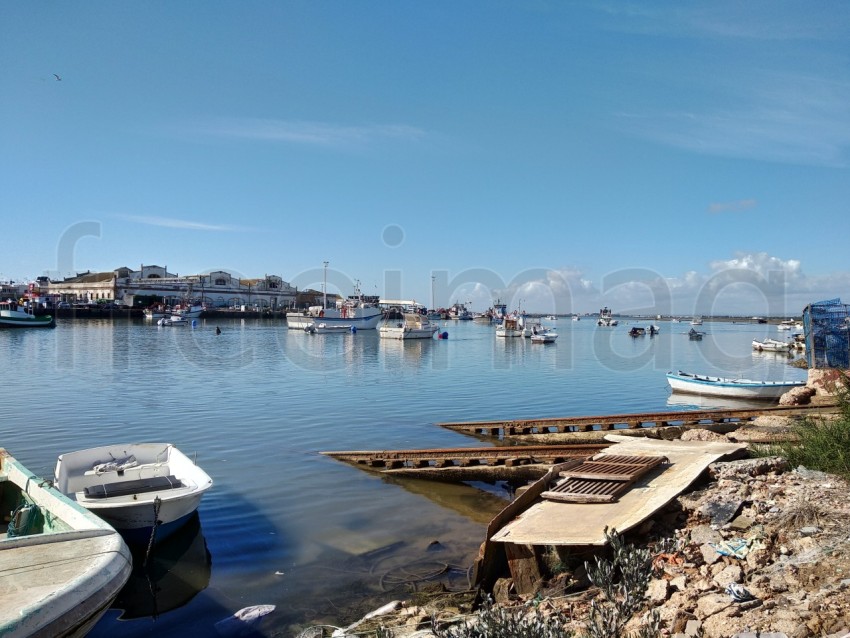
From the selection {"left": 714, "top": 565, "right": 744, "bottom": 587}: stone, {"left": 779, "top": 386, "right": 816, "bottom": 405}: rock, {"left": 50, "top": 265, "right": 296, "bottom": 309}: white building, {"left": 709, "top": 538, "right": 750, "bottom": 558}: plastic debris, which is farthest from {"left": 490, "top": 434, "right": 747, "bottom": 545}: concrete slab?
{"left": 50, "top": 265, "right": 296, "bottom": 309}: white building

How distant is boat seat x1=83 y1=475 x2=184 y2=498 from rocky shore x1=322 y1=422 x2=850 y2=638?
17.3ft

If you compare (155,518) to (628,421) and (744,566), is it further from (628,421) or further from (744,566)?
(628,421)

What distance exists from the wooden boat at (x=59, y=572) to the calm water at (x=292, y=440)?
61.1 inches

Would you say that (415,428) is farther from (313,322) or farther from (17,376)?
(313,322)

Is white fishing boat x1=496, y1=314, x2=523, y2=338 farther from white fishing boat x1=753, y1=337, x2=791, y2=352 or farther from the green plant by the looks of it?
the green plant

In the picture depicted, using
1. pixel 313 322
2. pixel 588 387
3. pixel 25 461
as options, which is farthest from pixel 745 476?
pixel 313 322

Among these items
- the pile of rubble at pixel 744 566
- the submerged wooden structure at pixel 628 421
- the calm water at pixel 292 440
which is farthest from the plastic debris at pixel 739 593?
the submerged wooden structure at pixel 628 421

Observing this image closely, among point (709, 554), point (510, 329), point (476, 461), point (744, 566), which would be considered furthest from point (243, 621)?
point (510, 329)

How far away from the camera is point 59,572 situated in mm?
6359

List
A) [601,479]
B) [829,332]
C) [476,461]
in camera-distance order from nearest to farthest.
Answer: [601,479] < [476,461] < [829,332]

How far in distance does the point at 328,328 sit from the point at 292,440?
73.4 metres

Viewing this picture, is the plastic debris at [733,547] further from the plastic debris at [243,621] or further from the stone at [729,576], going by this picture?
the plastic debris at [243,621]

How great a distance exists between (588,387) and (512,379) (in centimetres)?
523

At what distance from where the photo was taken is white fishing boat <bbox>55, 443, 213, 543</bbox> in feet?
31.3
